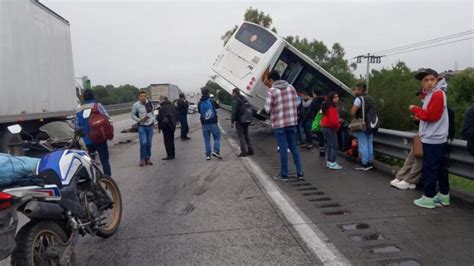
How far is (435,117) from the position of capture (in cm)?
538

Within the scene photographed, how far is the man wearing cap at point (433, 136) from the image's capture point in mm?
5402

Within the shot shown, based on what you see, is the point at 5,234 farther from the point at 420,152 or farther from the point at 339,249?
the point at 420,152

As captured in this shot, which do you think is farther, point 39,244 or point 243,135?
point 243,135

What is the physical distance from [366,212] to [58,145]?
3.87 meters

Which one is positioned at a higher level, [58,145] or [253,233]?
[58,145]

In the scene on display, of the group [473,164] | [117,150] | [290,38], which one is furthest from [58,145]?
[290,38]

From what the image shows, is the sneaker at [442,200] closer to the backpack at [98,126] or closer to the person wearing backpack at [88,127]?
the backpack at [98,126]

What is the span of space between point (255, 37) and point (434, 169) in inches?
403

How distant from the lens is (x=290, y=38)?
183 feet

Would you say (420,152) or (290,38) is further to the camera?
(290,38)

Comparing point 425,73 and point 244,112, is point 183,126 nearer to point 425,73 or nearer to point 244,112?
point 244,112

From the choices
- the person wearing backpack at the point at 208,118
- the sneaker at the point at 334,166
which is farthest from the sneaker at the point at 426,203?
the person wearing backpack at the point at 208,118

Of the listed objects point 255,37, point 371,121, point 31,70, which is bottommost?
point 371,121

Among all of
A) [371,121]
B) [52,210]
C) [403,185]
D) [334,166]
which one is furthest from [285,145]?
[52,210]
